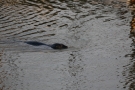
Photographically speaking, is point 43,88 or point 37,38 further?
point 37,38

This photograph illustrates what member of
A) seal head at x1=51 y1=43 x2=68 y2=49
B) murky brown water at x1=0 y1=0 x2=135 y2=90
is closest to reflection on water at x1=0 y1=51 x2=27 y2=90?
murky brown water at x1=0 y1=0 x2=135 y2=90

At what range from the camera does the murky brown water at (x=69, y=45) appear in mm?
9841

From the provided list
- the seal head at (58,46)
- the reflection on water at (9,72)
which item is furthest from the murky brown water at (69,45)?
the seal head at (58,46)

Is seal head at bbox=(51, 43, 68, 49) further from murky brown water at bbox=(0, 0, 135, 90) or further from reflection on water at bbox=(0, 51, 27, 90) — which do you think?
reflection on water at bbox=(0, 51, 27, 90)

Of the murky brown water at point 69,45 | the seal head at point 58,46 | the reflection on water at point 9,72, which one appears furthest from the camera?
the seal head at point 58,46

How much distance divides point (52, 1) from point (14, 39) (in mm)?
8751

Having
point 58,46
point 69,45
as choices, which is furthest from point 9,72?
point 69,45

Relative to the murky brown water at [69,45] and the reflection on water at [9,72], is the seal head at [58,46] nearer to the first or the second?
the murky brown water at [69,45]

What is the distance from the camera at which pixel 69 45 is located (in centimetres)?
1346

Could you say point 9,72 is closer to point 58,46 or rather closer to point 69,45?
point 58,46

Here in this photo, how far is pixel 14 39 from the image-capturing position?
1391 cm

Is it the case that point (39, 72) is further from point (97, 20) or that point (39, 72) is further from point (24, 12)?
point (24, 12)

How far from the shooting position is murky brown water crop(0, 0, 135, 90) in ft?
32.3

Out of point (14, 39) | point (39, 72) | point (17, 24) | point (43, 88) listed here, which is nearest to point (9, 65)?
point (39, 72)
